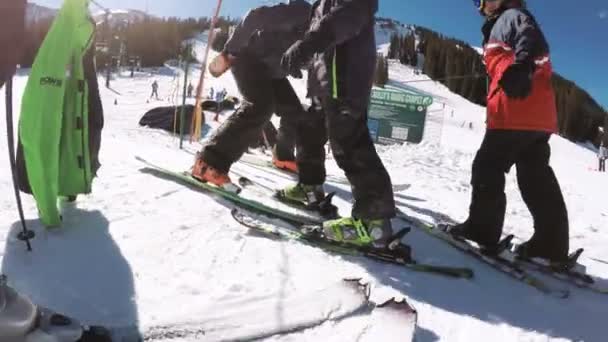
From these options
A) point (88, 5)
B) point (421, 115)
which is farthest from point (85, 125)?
point (421, 115)

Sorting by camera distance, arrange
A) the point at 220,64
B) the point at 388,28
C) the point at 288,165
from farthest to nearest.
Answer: the point at 388,28 < the point at 288,165 < the point at 220,64

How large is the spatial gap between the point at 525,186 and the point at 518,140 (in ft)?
0.95

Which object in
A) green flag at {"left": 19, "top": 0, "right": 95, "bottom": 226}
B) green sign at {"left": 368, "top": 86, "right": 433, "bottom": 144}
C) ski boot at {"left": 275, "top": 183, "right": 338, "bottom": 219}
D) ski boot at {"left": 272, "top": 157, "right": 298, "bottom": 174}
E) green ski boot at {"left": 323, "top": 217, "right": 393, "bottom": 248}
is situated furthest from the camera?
green sign at {"left": 368, "top": 86, "right": 433, "bottom": 144}

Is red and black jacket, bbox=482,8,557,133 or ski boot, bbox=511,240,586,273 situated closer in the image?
red and black jacket, bbox=482,8,557,133

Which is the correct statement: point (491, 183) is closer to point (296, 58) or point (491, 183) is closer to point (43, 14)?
point (296, 58)

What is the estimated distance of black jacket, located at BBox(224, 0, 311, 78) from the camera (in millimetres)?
3635

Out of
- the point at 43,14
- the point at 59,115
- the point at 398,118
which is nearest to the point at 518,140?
the point at 59,115

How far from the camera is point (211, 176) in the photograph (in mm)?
3715

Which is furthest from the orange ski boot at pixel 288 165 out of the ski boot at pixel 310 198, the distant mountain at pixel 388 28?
the distant mountain at pixel 388 28

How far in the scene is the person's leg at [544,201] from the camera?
9.18 ft

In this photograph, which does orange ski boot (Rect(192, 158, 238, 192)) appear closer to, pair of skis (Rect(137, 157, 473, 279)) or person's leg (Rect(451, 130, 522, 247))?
pair of skis (Rect(137, 157, 473, 279))

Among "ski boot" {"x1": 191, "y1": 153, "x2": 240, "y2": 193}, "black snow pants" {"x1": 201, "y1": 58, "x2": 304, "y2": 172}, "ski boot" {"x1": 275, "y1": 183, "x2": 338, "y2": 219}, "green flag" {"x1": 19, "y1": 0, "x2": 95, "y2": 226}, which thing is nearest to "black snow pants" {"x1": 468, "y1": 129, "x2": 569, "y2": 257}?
"ski boot" {"x1": 275, "y1": 183, "x2": 338, "y2": 219}

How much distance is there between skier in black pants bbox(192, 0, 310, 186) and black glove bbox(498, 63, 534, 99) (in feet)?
5.04

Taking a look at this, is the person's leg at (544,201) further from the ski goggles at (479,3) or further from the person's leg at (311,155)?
the person's leg at (311,155)
